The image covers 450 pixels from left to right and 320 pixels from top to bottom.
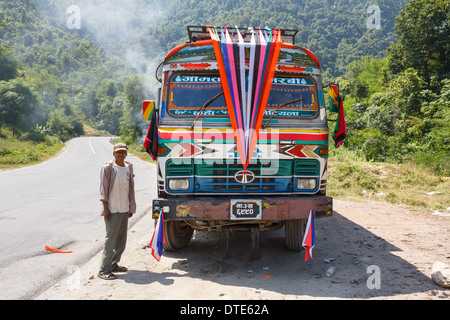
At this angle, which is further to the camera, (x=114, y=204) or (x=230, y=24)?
(x=230, y=24)

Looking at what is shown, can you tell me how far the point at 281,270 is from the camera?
5000 millimetres

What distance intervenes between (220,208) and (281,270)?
128 cm

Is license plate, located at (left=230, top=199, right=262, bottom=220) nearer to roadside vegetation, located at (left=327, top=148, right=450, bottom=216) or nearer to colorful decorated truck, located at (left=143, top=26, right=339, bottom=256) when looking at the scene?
colorful decorated truck, located at (left=143, top=26, right=339, bottom=256)

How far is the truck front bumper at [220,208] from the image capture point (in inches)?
182

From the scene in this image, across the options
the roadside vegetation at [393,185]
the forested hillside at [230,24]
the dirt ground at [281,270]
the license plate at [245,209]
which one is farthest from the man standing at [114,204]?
the forested hillside at [230,24]

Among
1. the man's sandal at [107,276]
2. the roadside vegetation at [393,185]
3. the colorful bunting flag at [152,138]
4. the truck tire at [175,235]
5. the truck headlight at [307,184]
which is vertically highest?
the colorful bunting flag at [152,138]

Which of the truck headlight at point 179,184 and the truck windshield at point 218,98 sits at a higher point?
the truck windshield at point 218,98

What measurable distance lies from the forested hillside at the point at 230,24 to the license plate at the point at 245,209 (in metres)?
10.7

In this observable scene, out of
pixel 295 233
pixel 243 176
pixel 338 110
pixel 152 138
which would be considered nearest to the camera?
pixel 243 176

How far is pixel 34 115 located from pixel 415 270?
192ft

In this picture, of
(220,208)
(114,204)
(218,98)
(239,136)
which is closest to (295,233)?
(220,208)

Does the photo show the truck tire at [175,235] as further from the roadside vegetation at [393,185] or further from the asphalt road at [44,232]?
the roadside vegetation at [393,185]

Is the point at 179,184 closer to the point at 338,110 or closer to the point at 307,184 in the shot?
the point at 307,184
